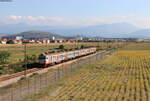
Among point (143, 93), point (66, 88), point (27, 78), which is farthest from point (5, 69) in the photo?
point (143, 93)

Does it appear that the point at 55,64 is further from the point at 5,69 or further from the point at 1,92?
the point at 1,92

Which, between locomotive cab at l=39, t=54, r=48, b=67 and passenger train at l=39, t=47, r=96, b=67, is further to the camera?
passenger train at l=39, t=47, r=96, b=67

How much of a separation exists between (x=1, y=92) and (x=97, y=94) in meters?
10.8

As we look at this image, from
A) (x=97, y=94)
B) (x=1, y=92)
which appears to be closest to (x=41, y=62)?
(x=1, y=92)

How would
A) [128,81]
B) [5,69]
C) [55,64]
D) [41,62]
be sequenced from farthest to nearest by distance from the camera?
[55,64]
[41,62]
[5,69]
[128,81]

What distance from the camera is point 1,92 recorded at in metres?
25.5

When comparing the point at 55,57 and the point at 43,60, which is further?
the point at 55,57

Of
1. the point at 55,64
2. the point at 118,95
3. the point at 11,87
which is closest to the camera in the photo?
the point at 118,95

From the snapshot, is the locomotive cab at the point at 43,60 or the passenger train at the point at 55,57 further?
the passenger train at the point at 55,57

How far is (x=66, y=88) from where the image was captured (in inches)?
1079

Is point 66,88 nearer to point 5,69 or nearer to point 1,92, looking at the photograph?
point 1,92

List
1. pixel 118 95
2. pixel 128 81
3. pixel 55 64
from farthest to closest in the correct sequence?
pixel 55 64
pixel 128 81
pixel 118 95

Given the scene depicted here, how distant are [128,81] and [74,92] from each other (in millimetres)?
10391

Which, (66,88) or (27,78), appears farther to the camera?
(27,78)
